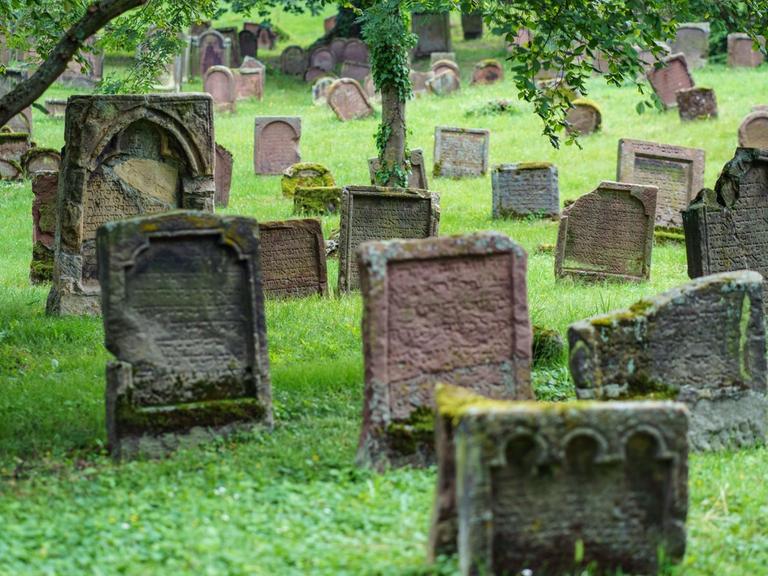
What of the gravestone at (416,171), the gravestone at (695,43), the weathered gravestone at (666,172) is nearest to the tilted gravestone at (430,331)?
the weathered gravestone at (666,172)

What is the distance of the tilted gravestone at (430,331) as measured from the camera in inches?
312

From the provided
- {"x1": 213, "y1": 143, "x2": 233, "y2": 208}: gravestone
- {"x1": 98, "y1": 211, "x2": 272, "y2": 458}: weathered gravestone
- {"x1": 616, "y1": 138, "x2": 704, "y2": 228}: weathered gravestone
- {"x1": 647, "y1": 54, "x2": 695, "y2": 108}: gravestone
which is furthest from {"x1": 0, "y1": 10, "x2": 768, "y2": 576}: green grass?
{"x1": 647, "y1": 54, "x2": 695, "y2": 108}: gravestone

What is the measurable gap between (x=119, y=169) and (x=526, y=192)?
30.5 ft

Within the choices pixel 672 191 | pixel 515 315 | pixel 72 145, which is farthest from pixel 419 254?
pixel 672 191

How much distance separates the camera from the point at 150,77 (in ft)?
59.7

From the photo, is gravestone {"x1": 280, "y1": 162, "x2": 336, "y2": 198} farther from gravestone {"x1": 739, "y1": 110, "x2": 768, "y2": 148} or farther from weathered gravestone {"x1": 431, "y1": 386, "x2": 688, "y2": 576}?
weathered gravestone {"x1": 431, "y1": 386, "x2": 688, "y2": 576}

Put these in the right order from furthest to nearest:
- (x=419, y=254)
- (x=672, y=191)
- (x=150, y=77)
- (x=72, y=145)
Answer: (x=672, y=191) < (x=150, y=77) < (x=72, y=145) < (x=419, y=254)

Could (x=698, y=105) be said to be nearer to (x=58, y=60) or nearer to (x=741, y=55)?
(x=741, y=55)

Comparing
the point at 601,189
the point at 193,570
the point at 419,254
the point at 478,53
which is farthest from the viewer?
the point at 478,53

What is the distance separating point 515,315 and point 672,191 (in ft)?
41.9

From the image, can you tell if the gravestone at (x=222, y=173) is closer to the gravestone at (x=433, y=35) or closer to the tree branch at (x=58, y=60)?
the tree branch at (x=58, y=60)

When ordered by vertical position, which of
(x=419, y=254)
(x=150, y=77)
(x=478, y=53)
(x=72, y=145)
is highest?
(x=478, y=53)

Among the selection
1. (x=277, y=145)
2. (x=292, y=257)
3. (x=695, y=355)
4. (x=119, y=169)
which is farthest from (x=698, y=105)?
(x=695, y=355)

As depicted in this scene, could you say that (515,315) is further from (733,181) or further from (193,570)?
(733,181)
